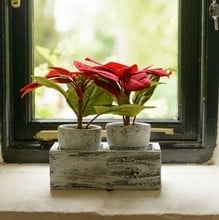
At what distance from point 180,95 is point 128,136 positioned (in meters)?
0.27

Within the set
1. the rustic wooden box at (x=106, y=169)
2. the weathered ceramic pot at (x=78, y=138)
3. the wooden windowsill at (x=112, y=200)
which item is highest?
the weathered ceramic pot at (x=78, y=138)

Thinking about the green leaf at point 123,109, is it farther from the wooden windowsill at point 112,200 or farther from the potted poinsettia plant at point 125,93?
the wooden windowsill at point 112,200

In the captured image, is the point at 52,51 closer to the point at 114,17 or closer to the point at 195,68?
the point at 114,17

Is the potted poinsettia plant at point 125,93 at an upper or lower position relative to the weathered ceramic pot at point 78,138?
upper

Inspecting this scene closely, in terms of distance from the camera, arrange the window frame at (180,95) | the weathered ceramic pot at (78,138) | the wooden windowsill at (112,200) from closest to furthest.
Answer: the wooden windowsill at (112,200) < the weathered ceramic pot at (78,138) < the window frame at (180,95)

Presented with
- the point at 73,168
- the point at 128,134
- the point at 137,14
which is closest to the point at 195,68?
the point at 137,14

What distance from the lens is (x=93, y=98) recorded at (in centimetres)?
102

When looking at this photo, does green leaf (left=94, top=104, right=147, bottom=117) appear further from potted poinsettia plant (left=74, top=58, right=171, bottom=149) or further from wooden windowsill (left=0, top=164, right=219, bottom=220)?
wooden windowsill (left=0, top=164, right=219, bottom=220)

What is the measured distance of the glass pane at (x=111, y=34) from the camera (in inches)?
48.2

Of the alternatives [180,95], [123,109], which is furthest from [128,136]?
[180,95]

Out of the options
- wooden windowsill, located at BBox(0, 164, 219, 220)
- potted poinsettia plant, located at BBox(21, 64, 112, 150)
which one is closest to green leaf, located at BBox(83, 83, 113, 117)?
potted poinsettia plant, located at BBox(21, 64, 112, 150)

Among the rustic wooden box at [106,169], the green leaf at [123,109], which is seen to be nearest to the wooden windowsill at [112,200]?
the rustic wooden box at [106,169]

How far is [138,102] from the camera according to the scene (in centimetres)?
104

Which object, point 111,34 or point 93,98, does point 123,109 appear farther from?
point 111,34
